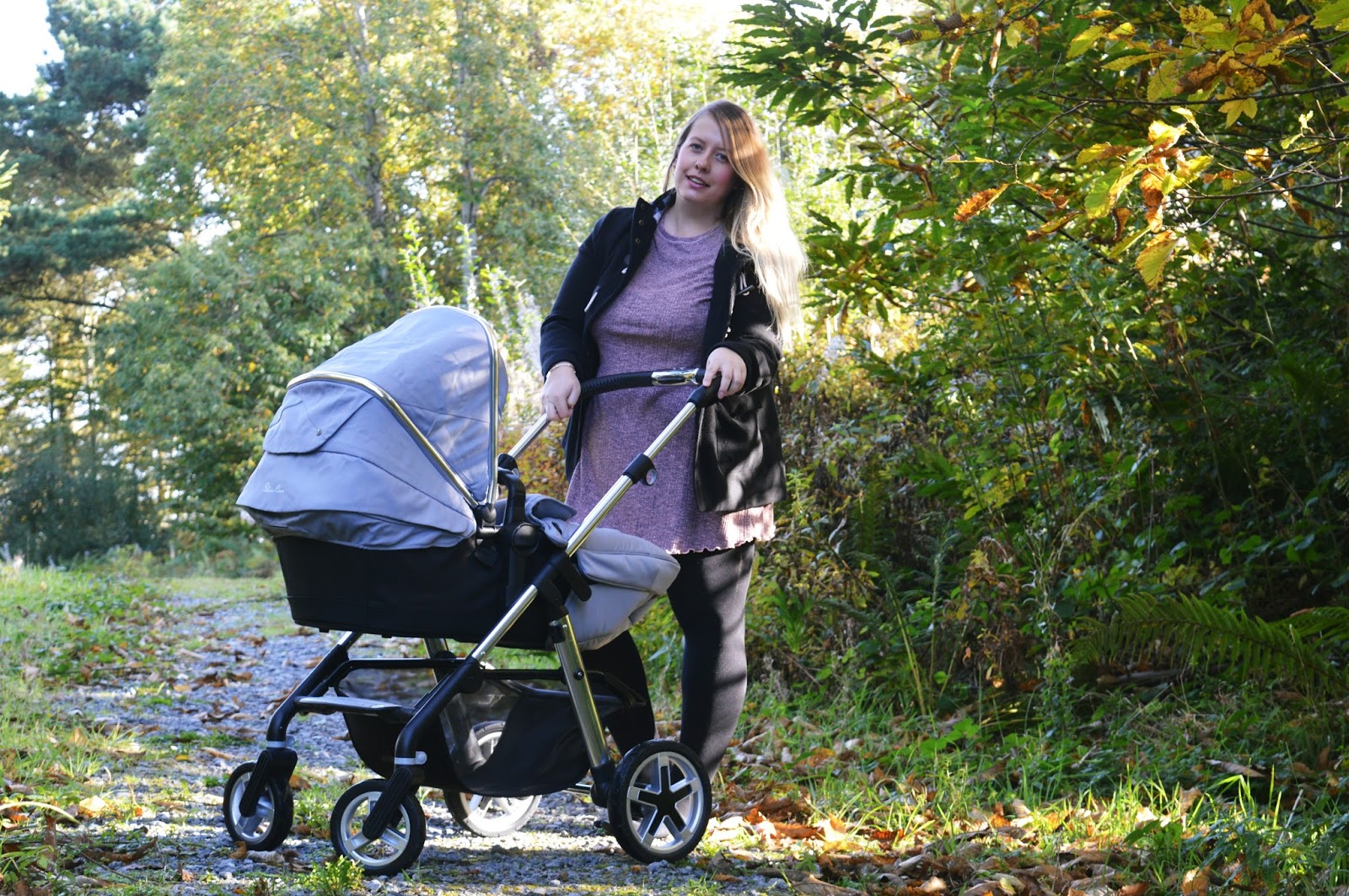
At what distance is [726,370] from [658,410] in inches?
14.1

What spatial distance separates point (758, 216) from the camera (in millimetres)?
3416

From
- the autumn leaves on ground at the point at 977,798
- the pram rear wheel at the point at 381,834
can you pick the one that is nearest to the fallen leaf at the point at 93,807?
the autumn leaves on ground at the point at 977,798

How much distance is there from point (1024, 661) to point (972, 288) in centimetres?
132

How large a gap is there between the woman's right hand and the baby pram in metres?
0.14

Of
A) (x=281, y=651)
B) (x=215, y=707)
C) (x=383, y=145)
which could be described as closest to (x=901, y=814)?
(x=215, y=707)

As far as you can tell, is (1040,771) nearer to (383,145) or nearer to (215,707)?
(215,707)

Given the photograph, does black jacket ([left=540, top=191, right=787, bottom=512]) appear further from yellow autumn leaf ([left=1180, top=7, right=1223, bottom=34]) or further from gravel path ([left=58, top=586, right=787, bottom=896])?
yellow autumn leaf ([left=1180, top=7, right=1223, bottom=34])

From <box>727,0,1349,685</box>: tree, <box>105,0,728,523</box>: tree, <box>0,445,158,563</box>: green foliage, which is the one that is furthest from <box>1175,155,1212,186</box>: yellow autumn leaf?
<box>105,0,728,523</box>: tree

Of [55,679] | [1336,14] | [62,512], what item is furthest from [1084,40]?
[62,512]

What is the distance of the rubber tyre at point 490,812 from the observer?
3.36m

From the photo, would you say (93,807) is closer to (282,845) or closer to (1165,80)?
(282,845)

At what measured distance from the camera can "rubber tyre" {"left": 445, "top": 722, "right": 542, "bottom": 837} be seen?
336 cm

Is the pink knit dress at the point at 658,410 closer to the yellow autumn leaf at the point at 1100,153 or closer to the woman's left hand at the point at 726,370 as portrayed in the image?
the woman's left hand at the point at 726,370

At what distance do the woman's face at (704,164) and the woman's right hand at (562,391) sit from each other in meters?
0.58
